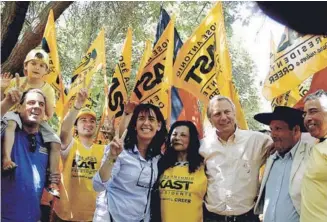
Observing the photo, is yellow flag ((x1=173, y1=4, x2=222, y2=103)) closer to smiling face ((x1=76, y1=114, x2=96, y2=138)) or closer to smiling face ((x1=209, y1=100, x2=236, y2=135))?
smiling face ((x1=76, y1=114, x2=96, y2=138))

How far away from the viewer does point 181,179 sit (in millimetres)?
3371

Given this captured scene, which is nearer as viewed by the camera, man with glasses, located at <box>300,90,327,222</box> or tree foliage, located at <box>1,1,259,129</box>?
man with glasses, located at <box>300,90,327,222</box>

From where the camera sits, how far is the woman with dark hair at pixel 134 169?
3.16m

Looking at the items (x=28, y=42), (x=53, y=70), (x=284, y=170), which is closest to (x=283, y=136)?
(x=284, y=170)

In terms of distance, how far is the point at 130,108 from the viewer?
12.9 ft

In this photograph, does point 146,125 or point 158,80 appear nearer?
point 146,125

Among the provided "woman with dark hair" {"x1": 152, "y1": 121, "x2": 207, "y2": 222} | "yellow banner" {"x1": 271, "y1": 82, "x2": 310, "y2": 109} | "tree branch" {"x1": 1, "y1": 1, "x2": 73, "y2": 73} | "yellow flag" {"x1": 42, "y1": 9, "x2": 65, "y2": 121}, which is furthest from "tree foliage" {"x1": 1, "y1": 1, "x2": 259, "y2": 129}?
"woman with dark hair" {"x1": 152, "y1": 121, "x2": 207, "y2": 222}

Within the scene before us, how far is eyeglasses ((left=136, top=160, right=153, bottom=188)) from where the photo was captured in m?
3.26

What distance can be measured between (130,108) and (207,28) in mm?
1838

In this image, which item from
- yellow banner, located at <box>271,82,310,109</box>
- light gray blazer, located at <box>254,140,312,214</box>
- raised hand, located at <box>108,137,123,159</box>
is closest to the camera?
raised hand, located at <box>108,137,123,159</box>

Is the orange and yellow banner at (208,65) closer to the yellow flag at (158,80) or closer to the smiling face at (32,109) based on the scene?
the yellow flag at (158,80)

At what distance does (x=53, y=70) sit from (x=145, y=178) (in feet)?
8.27

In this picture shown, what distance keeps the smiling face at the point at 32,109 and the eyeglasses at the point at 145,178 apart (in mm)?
814

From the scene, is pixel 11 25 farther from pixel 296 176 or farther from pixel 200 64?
pixel 296 176
